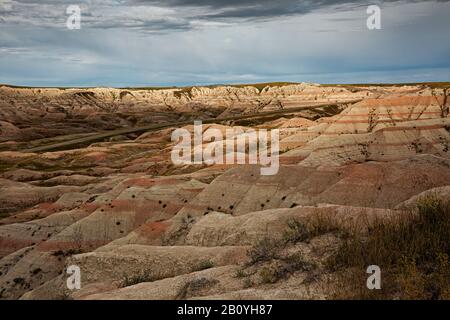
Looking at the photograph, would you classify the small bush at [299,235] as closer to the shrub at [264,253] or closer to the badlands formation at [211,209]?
the badlands formation at [211,209]

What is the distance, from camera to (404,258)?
31.4 ft

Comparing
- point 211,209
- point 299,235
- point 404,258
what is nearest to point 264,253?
point 299,235

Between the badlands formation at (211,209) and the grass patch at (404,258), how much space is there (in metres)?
0.56

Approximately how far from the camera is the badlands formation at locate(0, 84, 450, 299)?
1167 centimetres

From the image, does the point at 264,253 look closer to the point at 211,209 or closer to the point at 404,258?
the point at 404,258

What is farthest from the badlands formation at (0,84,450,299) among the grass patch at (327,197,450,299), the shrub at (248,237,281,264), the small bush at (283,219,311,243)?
the grass patch at (327,197,450,299)

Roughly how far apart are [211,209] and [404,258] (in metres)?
37.0

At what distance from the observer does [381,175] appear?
4262 centimetres

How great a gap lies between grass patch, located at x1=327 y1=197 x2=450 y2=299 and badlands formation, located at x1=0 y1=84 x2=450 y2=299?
560 mm

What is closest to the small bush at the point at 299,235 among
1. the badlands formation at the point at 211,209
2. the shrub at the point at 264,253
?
the badlands formation at the point at 211,209
